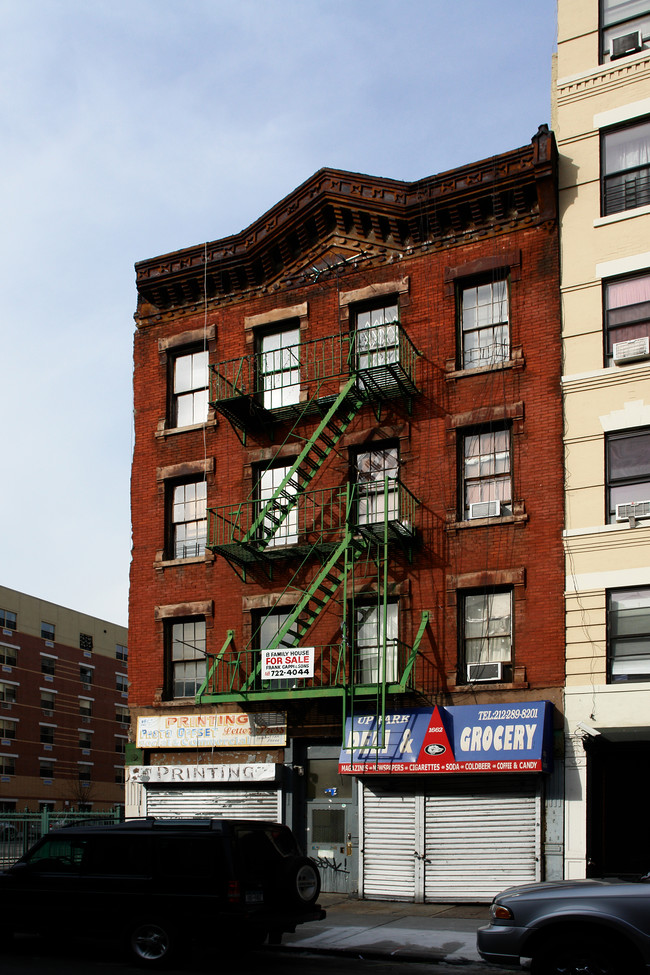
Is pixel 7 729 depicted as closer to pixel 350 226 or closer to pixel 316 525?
pixel 316 525

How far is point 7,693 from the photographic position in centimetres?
7069

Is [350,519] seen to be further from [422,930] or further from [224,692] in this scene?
[422,930]

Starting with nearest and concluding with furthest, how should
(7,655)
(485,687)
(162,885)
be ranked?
(162,885) → (485,687) → (7,655)

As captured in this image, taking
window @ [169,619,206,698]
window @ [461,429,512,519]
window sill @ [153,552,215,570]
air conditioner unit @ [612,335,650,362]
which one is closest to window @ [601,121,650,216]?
air conditioner unit @ [612,335,650,362]

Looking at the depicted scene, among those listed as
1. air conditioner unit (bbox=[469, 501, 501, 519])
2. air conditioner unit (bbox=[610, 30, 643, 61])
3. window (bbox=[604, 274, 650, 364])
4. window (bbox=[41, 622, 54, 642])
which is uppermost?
air conditioner unit (bbox=[610, 30, 643, 61])

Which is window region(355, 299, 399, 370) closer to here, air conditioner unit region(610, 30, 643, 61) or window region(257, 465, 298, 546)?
window region(257, 465, 298, 546)

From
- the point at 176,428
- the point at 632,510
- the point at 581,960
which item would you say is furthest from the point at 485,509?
the point at 581,960

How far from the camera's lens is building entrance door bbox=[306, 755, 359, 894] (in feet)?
71.5

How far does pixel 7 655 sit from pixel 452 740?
189ft

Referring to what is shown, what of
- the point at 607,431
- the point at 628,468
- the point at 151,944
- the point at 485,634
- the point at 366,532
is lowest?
the point at 151,944

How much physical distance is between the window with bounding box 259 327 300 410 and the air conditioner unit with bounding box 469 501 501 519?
208 inches

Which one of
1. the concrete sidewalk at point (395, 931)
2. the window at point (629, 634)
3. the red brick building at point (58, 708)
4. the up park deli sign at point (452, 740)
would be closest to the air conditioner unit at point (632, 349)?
the window at point (629, 634)

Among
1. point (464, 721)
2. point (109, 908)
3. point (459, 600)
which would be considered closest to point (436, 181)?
point (459, 600)

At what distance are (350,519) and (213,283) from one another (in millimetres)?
7599
